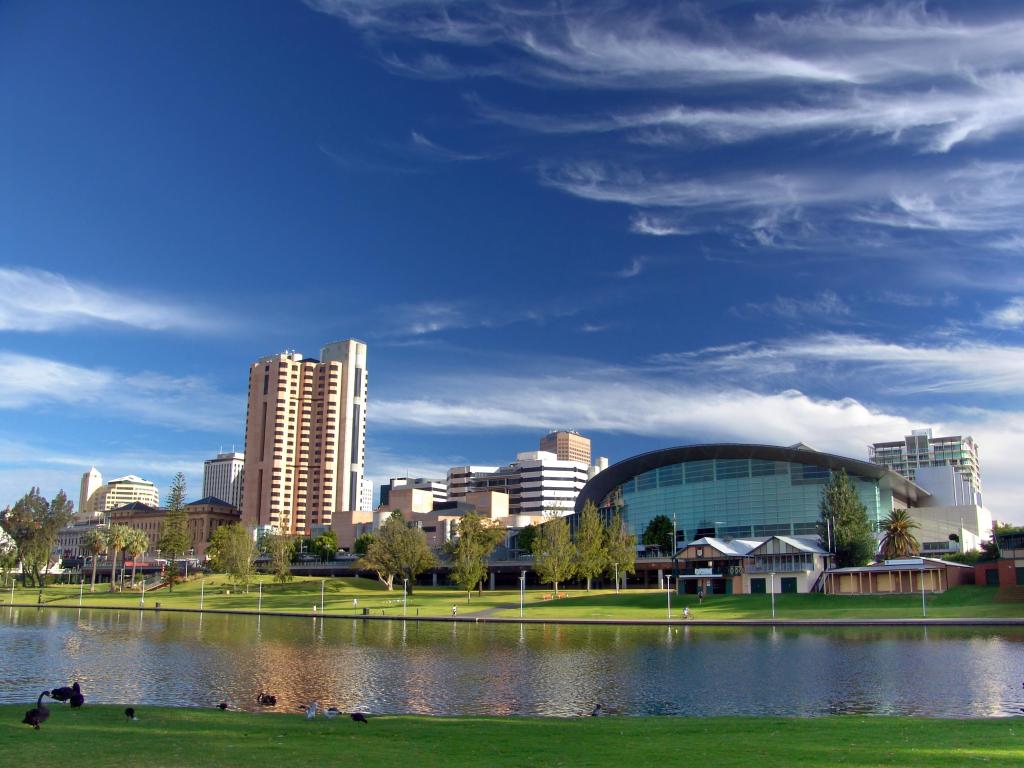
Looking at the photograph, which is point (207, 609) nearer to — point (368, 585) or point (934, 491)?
point (368, 585)

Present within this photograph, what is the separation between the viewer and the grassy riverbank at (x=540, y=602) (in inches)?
3388

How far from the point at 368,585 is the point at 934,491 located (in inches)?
4227

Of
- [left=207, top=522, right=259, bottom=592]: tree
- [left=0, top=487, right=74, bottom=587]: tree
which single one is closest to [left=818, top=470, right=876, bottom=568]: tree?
[left=207, top=522, right=259, bottom=592]: tree

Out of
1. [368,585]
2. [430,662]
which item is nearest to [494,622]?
[430,662]

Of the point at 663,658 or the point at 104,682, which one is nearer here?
the point at 104,682

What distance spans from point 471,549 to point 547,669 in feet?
245

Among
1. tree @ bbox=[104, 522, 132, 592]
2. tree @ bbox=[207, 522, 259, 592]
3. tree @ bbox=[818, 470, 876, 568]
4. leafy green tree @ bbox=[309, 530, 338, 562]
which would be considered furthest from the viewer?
leafy green tree @ bbox=[309, 530, 338, 562]

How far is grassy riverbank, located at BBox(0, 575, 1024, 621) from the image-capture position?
8606 centimetres

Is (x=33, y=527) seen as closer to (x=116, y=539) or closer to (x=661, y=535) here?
(x=116, y=539)

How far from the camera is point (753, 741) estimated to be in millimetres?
23578

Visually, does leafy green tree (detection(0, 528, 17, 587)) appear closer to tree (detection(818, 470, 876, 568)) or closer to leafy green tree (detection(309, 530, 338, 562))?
leafy green tree (detection(309, 530, 338, 562))

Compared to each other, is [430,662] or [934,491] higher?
[934,491]

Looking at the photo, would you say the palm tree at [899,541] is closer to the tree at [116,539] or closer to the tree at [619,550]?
the tree at [619,550]

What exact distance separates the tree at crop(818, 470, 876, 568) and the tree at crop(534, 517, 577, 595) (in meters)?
36.5
